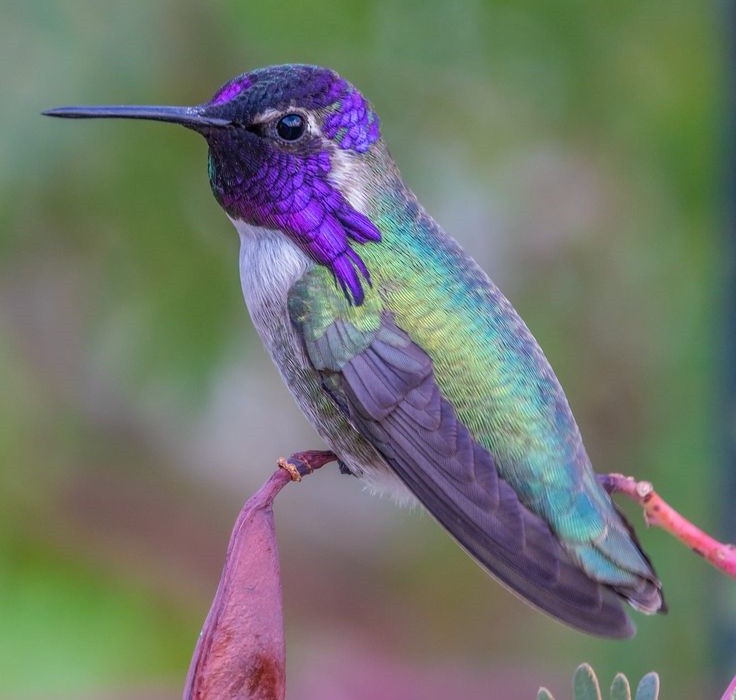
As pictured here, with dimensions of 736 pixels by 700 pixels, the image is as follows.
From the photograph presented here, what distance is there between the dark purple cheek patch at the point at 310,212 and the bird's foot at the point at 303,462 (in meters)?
0.28

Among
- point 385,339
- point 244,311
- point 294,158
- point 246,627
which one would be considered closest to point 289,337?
point 385,339

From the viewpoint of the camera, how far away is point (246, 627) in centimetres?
151

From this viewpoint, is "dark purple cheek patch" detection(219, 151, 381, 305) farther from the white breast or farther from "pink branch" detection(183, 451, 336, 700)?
"pink branch" detection(183, 451, 336, 700)

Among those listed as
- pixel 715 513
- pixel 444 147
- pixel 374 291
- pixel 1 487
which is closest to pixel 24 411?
pixel 1 487

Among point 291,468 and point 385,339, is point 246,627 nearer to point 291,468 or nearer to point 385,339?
point 291,468

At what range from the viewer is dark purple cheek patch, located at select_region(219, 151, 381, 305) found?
209 cm

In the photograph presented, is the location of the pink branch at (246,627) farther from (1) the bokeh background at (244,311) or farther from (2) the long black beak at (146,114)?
(1) the bokeh background at (244,311)

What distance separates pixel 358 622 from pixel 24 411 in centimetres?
163

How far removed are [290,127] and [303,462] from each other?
0.59 meters

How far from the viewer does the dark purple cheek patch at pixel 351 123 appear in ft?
7.05

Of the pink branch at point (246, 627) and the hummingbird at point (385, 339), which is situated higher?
the hummingbird at point (385, 339)

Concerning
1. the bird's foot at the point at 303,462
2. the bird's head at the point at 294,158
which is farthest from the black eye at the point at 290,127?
the bird's foot at the point at 303,462

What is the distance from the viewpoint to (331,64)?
3.25 metres

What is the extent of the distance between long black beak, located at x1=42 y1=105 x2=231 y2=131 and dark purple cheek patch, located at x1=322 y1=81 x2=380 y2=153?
21 cm
